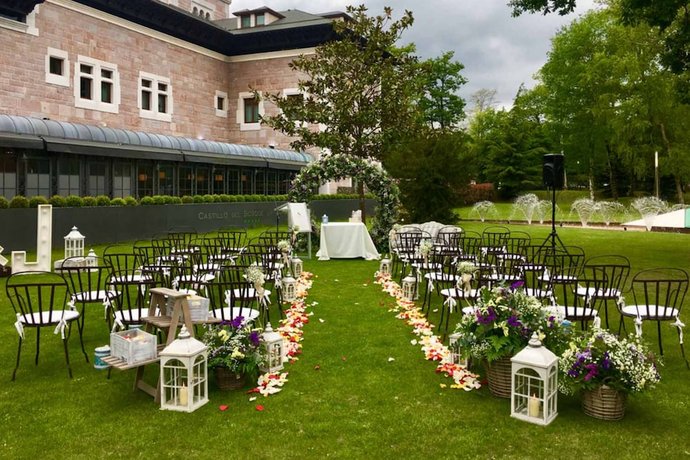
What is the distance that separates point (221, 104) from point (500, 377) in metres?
31.4

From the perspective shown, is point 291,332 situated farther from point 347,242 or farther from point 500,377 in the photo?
point 347,242

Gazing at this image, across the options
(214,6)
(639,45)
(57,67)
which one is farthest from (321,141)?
(214,6)

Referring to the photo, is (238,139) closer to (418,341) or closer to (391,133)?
(391,133)

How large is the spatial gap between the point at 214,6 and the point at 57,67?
775 inches

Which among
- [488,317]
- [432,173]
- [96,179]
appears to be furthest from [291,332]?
[96,179]

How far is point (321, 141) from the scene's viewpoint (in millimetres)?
19906

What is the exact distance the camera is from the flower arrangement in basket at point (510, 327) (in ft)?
15.8

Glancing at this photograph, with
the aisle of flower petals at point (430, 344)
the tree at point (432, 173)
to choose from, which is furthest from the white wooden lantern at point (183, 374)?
the tree at point (432, 173)

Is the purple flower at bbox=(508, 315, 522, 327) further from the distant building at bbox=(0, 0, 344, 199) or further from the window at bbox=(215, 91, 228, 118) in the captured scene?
the window at bbox=(215, 91, 228, 118)

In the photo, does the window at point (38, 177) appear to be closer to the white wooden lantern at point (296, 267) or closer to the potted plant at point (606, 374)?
the white wooden lantern at point (296, 267)

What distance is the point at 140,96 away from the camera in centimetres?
2758

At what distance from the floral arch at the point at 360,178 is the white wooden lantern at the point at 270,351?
10270 mm

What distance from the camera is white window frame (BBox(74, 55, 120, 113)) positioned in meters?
24.3

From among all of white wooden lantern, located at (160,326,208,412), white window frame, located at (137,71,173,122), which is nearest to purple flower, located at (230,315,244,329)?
white wooden lantern, located at (160,326,208,412)
